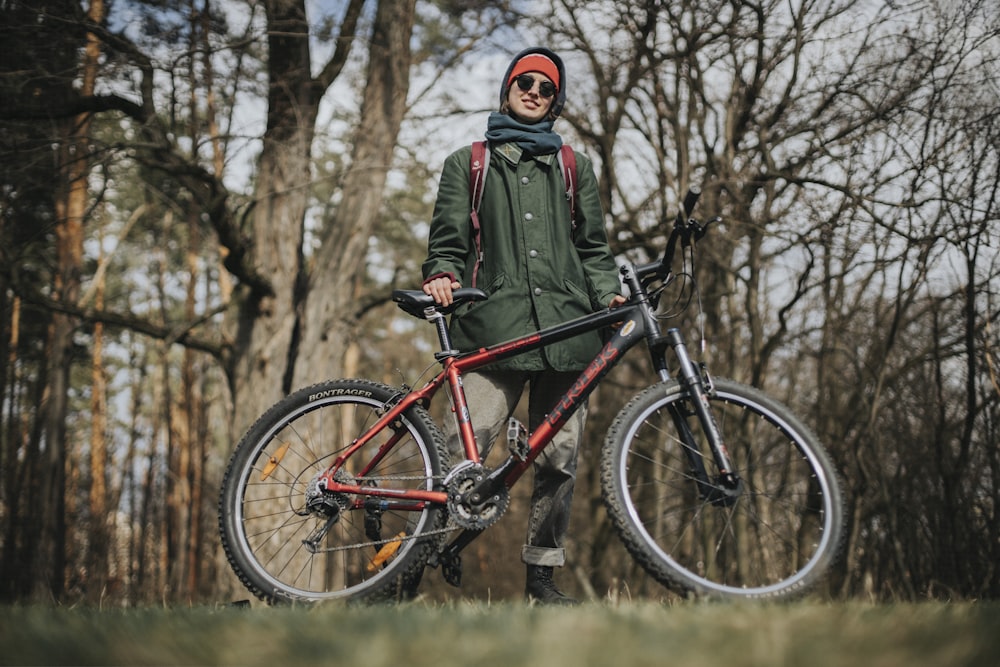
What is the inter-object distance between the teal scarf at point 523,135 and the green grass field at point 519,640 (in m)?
1.98

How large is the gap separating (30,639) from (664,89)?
7.82 meters

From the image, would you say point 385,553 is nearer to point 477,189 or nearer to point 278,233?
point 477,189

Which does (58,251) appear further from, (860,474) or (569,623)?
(569,623)

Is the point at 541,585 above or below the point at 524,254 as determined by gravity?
below

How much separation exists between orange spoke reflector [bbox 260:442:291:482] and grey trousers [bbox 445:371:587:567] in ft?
1.98

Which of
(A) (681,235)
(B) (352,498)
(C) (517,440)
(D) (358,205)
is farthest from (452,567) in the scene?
(D) (358,205)

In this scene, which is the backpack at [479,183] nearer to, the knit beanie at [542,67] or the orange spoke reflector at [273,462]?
the knit beanie at [542,67]

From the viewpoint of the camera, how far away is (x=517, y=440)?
272 cm

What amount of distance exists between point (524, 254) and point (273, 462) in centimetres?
121

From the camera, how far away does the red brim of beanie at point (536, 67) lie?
3.27 m

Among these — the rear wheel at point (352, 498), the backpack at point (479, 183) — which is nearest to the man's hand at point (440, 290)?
the backpack at point (479, 183)

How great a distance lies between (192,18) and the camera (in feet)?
18.3

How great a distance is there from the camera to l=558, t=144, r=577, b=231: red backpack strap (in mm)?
3260

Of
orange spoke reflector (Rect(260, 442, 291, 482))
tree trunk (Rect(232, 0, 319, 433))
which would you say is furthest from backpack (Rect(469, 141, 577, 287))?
tree trunk (Rect(232, 0, 319, 433))
